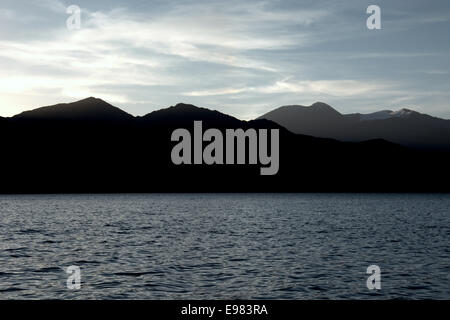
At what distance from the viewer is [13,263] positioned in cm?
4350

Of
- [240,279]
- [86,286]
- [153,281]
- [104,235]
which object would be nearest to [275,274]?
[240,279]

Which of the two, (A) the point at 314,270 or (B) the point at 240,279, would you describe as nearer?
(B) the point at 240,279

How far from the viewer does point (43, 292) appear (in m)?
31.5

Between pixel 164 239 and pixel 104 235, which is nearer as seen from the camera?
pixel 164 239

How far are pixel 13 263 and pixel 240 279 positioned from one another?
70.3 ft

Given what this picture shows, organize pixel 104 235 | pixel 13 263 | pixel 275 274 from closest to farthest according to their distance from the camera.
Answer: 1. pixel 275 274
2. pixel 13 263
3. pixel 104 235

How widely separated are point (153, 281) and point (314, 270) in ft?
45.4
